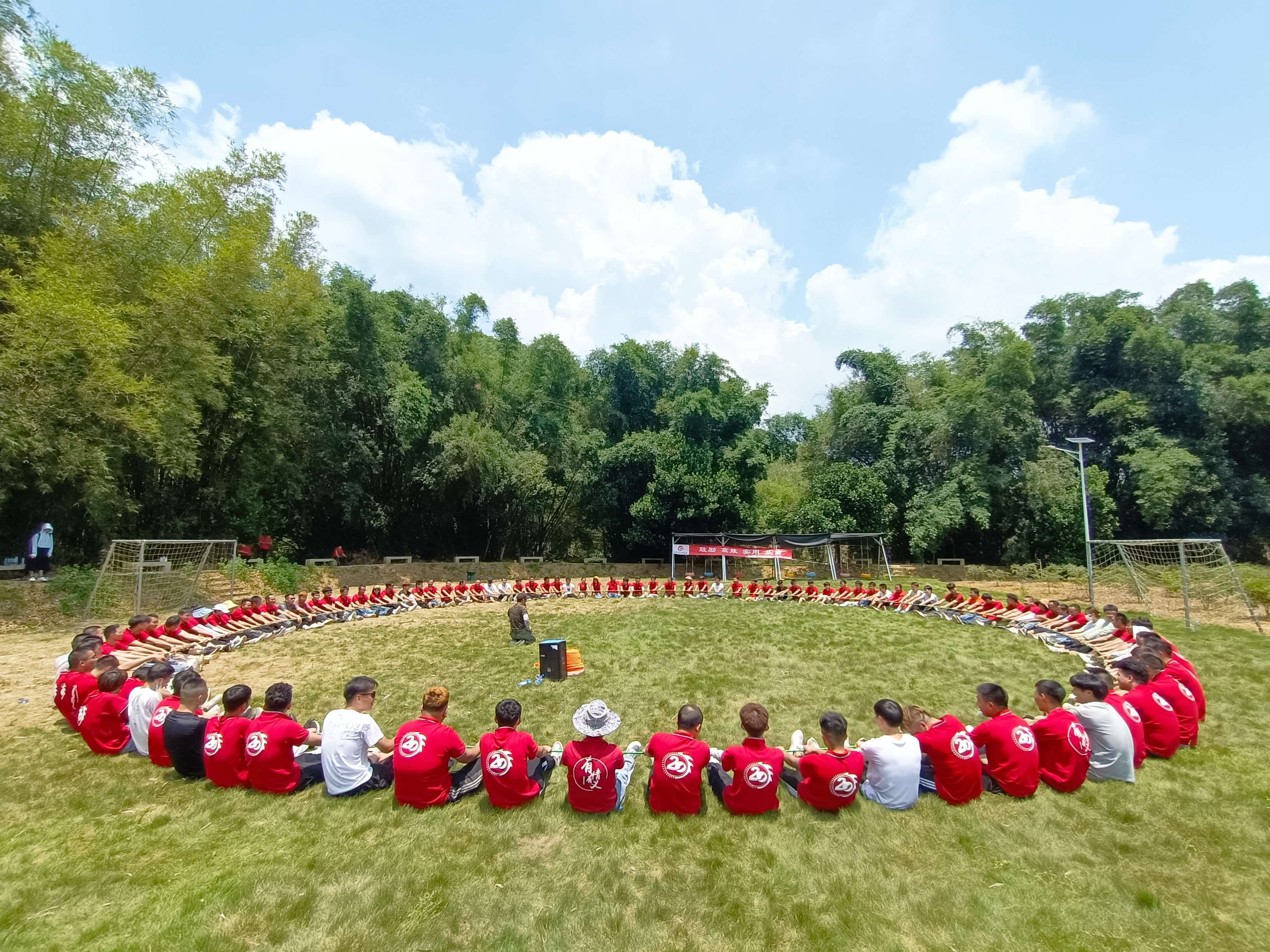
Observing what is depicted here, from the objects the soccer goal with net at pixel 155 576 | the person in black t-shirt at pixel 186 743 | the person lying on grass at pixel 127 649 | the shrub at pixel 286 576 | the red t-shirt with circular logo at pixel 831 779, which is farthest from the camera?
the shrub at pixel 286 576

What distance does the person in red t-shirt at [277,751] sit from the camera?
489cm

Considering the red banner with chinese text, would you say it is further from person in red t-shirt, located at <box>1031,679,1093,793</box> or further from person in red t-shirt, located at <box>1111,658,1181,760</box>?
person in red t-shirt, located at <box>1031,679,1093,793</box>

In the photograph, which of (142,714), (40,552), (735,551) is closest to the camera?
(142,714)

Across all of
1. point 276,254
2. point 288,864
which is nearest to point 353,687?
point 288,864

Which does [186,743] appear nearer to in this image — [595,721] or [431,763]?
[431,763]

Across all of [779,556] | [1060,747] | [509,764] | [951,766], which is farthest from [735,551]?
[509,764]

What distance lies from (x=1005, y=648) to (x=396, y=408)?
19.5 m

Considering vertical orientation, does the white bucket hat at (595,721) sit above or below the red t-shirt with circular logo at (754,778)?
above

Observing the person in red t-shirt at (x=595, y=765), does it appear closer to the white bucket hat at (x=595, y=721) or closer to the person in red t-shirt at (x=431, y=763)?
the white bucket hat at (x=595, y=721)

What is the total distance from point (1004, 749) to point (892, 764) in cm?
98

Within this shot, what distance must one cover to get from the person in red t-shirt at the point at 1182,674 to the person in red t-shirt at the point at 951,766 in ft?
10.1

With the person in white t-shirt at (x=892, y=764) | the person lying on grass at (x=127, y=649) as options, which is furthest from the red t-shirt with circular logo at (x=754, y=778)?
the person lying on grass at (x=127, y=649)

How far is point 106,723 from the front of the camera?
578 centimetres

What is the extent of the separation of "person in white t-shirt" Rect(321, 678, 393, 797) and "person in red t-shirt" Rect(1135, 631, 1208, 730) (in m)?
7.54
